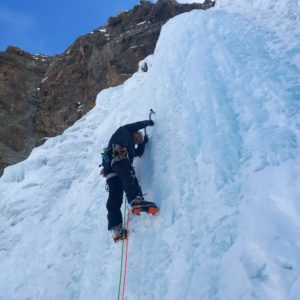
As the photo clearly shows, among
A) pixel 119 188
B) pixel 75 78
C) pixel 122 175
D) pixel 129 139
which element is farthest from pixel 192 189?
pixel 75 78

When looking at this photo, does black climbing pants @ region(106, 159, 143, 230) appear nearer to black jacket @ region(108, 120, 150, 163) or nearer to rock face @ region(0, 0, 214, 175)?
black jacket @ region(108, 120, 150, 163)

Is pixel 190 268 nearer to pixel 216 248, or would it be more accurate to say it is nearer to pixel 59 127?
pixel 216 248

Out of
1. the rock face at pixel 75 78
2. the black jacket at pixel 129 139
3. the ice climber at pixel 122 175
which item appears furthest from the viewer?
the rock face at pixel 75 78

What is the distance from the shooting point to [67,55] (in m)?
19.7

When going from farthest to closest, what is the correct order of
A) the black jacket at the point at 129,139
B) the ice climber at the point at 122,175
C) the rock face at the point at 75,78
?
1. the rock face at the point at 75,78
2. the black jacket at the point at 129,139
3. the ice climber at the point at 122,175

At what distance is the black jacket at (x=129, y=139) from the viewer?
6.03 metres

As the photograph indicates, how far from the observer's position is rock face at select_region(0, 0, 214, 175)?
51.2 ft

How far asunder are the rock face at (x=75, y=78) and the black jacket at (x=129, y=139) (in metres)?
8.74

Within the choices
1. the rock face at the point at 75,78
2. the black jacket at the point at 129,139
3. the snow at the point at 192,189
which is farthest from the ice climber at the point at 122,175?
the rock face at the point at 75,78

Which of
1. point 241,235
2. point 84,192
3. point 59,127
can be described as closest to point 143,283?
point 241,235

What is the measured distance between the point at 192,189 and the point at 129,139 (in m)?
1.44

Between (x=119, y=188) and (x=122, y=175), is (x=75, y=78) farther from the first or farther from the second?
(x=122, y=175)

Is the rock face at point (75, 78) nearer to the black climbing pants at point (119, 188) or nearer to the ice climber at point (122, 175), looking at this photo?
the ice climber at point (122, 175)

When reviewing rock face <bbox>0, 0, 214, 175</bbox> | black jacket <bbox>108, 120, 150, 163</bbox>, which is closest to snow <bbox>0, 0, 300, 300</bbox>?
black jacket <bbox>108, 120, 150, 163</bbox>
